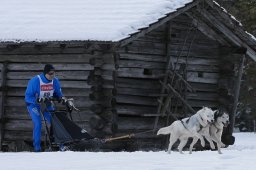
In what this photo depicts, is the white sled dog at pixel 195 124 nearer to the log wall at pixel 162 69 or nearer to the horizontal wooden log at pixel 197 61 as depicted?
the log wall at pixel 162 69

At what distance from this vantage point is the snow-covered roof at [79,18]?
1430cm

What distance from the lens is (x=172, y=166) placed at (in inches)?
320

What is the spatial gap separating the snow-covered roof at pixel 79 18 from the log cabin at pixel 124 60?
27 mm

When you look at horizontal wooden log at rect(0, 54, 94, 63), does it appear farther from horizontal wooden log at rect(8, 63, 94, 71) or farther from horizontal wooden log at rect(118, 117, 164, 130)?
horizontal wooden log at rect(118, 117, 164, 130)

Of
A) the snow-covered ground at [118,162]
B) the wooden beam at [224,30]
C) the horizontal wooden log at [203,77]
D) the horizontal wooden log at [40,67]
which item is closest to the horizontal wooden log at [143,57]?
the horizontal wooden log at [40,67]

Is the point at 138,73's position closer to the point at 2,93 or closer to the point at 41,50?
the point at 41,50

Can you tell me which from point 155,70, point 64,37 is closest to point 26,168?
point 64,37

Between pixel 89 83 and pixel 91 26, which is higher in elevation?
pixel 91 26

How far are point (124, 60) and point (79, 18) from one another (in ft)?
5.15

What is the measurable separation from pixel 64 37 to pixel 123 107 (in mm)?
2503

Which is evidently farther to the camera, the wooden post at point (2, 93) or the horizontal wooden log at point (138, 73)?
the wooden post at point (2, 93)

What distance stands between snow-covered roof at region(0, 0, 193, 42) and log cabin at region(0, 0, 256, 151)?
0.03m

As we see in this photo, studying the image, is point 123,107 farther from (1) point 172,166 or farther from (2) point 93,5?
(1) point 172,166

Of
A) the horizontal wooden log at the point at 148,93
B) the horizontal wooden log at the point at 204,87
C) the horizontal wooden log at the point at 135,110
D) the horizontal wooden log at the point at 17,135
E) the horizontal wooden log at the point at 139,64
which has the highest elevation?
the horizontal wooden log at the point at 139,64
